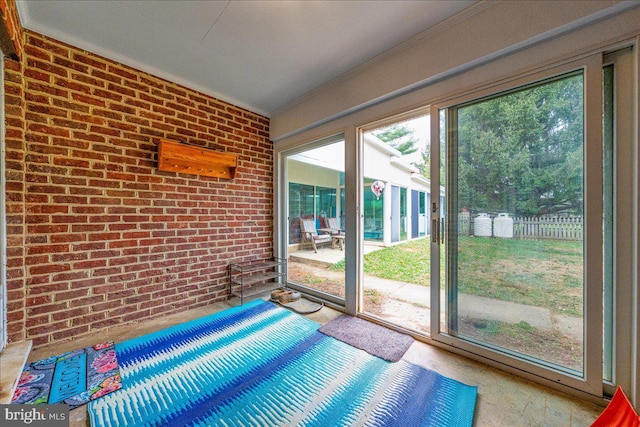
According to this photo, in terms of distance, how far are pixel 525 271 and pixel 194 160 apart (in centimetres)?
320

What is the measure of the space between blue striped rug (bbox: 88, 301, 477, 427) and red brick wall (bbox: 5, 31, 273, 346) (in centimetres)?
61

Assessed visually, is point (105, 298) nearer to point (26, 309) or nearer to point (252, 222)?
point (26, 309)

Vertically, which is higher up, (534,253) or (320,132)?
(320,132)

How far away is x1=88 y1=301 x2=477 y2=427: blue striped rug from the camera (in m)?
1.29

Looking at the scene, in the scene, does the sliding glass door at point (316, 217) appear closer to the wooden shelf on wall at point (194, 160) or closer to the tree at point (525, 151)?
the wooden shelf on wall at point (194, 160)

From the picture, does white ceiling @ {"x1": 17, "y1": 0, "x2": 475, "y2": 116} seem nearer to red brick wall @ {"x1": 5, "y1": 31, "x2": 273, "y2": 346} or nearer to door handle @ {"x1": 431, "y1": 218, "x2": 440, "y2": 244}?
red brick wall @ {"x1": 5, "y1": 31, "x2": 273, "y2": 346}

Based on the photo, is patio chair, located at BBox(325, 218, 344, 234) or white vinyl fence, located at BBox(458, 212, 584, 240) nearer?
Answer: white vinyl fence, located at BBox(458, 212, 584, 240)

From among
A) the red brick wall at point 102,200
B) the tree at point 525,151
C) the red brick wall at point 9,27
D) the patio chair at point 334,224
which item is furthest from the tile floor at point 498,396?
the patio chair at point 334,224

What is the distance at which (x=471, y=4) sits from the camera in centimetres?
161

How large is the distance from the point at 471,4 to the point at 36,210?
12.0ft

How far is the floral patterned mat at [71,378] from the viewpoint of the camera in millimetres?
1381

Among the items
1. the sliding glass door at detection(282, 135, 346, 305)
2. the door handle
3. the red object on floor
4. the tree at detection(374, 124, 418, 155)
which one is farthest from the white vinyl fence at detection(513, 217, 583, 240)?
the tree at detection(374, 124, 418, 155)

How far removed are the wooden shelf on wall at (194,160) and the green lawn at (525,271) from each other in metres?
2.64

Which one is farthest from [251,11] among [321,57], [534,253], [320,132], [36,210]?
[534,253]
